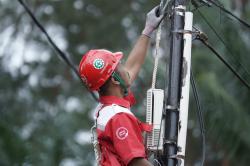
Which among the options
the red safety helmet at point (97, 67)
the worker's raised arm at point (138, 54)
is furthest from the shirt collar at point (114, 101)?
the worker's raised arm at point (138, 54)

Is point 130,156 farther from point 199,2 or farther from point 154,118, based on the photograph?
point 199,2

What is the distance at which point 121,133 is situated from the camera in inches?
195

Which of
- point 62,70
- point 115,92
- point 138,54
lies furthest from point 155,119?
point 62,70

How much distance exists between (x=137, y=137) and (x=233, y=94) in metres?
7.23

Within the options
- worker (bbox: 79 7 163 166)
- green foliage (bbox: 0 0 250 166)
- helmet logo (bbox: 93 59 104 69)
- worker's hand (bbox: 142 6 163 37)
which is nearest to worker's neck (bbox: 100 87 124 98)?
worker (bbox: 79 7 163 166)

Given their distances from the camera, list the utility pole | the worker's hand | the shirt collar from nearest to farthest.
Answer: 1. the utility pole
2. the shirt collar
3. the worker's hand

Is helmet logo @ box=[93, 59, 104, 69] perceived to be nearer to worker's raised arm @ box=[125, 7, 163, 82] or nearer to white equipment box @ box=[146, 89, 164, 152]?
white equipment box @ box=[146, 89, 164, 152]

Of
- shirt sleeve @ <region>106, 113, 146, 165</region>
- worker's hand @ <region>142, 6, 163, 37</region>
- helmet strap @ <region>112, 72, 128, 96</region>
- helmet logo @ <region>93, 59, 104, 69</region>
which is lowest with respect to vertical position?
shirt sleeve @ <region>106, 113, 146, 165</region>

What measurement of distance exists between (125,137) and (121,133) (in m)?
0.04

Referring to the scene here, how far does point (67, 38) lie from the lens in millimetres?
22359

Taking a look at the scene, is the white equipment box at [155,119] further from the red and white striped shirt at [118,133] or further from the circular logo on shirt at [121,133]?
the circular logo on shirt at [121,133]

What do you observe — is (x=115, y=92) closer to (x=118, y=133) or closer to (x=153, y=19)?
(x=118, y=133)

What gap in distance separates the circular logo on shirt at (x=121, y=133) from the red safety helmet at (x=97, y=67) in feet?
1.54

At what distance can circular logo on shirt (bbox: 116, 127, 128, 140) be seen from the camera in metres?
4.95
